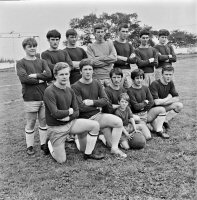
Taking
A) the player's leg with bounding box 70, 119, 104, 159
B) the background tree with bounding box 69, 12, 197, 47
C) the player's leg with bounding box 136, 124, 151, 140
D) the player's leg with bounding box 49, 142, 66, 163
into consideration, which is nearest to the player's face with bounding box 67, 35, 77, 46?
the player's leg with bounding box 70, 119, 104, 159

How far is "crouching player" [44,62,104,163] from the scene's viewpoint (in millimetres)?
4492

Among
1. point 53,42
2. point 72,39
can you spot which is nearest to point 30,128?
point 53,42

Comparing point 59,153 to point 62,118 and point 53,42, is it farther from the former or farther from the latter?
point 53,42

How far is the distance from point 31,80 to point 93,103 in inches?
41.9

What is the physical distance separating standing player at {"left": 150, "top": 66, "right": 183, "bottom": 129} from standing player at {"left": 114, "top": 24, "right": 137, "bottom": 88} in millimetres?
554

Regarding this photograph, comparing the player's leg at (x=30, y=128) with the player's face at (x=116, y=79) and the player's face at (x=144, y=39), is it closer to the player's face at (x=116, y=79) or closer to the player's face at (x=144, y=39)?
the player's face at (x=116, y=79)

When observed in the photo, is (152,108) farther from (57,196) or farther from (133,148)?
(57,196)

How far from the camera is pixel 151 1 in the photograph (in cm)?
449

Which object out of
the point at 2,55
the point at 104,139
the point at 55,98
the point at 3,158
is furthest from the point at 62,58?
the point at 2,55

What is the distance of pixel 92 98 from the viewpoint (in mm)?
4953

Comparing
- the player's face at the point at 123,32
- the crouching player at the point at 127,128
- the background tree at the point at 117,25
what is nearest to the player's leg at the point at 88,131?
the crouching player at the point at 127,128

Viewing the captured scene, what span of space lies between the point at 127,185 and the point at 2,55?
25917 millimetres

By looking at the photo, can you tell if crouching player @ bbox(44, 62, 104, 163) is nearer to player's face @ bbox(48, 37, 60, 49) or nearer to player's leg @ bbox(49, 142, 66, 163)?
player's leg @ bbox(49, 142, 66, 163)

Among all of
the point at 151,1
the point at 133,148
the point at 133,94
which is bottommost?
the point at 133,148
